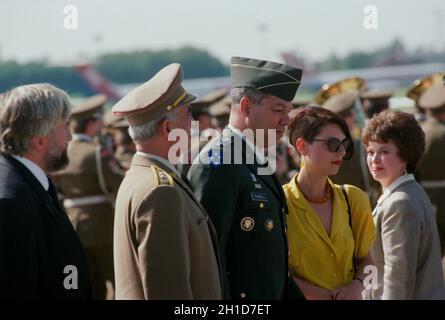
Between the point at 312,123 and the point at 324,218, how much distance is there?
48 centimetres

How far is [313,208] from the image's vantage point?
15.6 feet

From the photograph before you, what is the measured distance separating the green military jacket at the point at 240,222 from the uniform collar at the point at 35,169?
2.19 feet

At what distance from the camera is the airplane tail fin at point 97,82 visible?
45.2 m

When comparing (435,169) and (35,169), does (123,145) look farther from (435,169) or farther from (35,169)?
(35,169)

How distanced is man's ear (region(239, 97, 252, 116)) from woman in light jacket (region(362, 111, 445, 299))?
0.90 meters

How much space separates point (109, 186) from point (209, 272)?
529 centimetres

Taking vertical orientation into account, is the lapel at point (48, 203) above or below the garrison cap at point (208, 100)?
above

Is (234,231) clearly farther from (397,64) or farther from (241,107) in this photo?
(397,64)

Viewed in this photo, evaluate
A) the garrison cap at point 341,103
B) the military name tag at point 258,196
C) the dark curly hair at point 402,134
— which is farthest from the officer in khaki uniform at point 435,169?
the military name tag at point 258,196

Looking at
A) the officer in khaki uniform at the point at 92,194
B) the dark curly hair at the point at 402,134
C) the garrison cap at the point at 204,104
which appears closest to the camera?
the dark curly hair at the point at 402,134

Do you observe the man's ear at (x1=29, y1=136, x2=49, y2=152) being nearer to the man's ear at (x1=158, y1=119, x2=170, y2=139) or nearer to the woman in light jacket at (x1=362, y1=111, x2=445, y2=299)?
the man's ear at (x1=158, y1=119, x2=170, y2=139)

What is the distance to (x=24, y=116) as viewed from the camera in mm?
3805

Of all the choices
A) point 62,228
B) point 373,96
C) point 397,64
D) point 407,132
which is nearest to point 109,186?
point 373,96

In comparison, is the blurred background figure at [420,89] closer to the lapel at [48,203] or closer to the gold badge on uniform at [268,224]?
the gold badge on uniform at [268,224]
